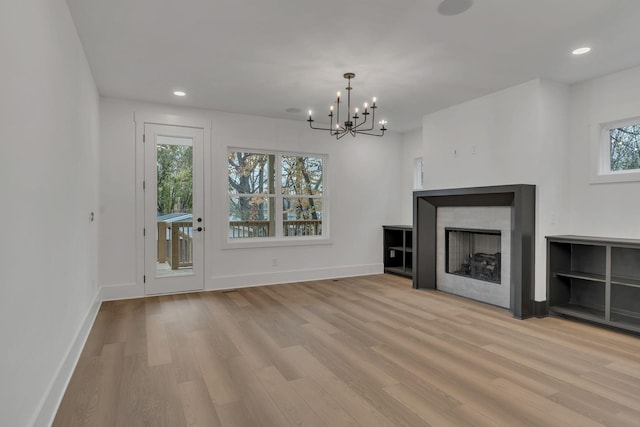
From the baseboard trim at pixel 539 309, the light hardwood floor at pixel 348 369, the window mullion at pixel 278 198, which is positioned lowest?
the light hardwood floor at pixel 348 369

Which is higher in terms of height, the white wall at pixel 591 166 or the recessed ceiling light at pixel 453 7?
the recessed ceiling light at pixel 453 7

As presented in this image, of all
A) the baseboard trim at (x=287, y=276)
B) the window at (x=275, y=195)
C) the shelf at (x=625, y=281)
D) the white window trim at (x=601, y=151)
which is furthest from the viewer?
the window at (x=275, y=195)

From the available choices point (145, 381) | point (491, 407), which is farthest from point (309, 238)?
point (491, 407)

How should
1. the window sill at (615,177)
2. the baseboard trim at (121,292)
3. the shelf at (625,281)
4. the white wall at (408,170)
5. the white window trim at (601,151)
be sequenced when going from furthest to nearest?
the white wall at (408,170)
the baseboard trim at (121,292)
the white window trim at (601,151)
the window sill at (615,177)
the shelf at (625,281)

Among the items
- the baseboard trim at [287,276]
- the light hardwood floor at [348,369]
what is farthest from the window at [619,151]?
the baseboard trim at [287,276]

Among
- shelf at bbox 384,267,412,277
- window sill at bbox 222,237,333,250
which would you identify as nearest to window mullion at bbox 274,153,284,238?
window sill at bbox 222,237,333,250

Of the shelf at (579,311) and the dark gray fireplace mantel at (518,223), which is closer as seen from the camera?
the shelf at (579,311)

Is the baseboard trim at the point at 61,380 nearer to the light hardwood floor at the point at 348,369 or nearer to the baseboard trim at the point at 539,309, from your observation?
the light hardwood floor at the point at 348,369

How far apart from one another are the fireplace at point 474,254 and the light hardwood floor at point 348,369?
31.1 inches

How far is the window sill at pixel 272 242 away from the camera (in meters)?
5.48

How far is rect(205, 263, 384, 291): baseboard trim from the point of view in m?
5.40

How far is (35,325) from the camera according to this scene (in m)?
1.86

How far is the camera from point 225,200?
544 cm

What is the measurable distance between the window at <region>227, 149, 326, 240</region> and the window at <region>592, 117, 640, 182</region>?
3848 mm
